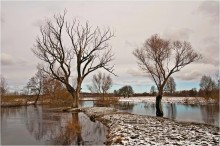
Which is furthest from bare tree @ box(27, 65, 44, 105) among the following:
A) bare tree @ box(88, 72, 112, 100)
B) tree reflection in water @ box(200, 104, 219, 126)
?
tree reflection in water @ box(200, 104, 219, 126)

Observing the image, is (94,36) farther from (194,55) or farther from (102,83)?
(102,83)

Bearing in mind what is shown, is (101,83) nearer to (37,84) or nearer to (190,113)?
Answer: (37,84)

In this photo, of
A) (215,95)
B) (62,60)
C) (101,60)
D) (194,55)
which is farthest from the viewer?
(215,95)

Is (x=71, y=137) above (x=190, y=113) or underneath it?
above

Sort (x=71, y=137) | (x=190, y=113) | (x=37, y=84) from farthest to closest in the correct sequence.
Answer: (x=37, y=84) → (x=190, y=113) → (x=71, y=137)

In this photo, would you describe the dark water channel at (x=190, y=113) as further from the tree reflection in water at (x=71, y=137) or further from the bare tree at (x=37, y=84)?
the bare tree at (x=37, y=84)

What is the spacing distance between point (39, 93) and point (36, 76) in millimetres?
5788

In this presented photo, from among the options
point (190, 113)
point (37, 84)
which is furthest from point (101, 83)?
point (190, 113)

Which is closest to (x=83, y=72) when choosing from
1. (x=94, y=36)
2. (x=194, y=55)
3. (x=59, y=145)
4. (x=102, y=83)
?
(x=94, y=36)

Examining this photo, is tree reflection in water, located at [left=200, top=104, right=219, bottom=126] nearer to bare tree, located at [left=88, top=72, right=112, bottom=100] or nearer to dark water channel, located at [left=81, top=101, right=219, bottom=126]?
dark water channel, located at [left=81, top=101, right=219, bottom=126]

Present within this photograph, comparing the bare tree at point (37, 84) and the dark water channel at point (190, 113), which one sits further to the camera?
the bare tree at point (37, 84)

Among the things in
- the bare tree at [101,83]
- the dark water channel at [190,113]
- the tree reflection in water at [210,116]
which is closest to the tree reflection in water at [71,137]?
the dark water channel at [190,113]

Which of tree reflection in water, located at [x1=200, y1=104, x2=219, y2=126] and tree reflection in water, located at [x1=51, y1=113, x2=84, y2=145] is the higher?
tree reflection in water, located at [x1=51, y1=113, x2=84, y2=145]

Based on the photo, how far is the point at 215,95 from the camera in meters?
46.6
